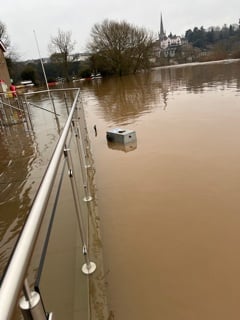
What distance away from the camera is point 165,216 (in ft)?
8.84

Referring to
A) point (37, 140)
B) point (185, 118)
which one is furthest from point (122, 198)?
point (185, 118)

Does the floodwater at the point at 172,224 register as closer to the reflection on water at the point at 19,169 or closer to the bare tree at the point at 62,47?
the reflection on water at the point at 19,169

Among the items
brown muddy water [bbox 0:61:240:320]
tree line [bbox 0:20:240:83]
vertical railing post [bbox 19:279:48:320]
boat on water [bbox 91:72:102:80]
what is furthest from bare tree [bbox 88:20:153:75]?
vertical railing post [bbox 19:279:48:320]

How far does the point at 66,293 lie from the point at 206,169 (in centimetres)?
273

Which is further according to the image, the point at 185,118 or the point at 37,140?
the point at 185,118

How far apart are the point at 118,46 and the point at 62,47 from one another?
336 inches

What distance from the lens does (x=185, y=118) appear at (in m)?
6.77

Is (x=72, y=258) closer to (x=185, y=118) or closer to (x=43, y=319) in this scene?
(x=43, y=319)

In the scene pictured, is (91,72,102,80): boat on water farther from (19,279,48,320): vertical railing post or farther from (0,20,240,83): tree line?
(19,279,48,320): vertical railing post

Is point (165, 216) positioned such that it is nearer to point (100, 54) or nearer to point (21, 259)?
point (21, 259)

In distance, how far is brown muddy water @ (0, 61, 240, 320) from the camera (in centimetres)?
181

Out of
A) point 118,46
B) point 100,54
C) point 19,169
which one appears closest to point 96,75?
point 100,54

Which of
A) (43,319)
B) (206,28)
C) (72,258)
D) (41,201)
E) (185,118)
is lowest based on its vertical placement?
(185,118)

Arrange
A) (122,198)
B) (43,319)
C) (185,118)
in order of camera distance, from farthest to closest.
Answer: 1. (185,118)
2. (122,198)
3. (43,319)
